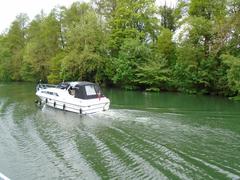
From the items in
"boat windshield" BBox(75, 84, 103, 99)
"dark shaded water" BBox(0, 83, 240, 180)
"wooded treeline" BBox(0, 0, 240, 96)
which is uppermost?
"wooded treeline" BBox(0, 0, 240, 96)

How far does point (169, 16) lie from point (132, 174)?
4221 cm

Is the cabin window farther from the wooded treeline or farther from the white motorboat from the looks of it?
the wooded treeline

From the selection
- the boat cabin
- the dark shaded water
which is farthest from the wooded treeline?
the dark shaded water

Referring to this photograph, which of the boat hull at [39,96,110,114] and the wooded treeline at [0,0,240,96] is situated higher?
the wooded treeline at [0,0,240,96]

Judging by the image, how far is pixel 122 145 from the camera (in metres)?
13.6

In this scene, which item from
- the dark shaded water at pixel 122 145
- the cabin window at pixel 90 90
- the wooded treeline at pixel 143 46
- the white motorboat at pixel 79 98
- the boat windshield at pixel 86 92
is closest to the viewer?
the dark shaded water at pixel 122 145

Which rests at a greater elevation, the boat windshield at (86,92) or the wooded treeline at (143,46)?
the wooded treeline at (143,46)

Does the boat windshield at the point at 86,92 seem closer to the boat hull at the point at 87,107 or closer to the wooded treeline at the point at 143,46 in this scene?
the boat hull at the point at 87,107

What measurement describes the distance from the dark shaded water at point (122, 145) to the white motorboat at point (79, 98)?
32.6 inches

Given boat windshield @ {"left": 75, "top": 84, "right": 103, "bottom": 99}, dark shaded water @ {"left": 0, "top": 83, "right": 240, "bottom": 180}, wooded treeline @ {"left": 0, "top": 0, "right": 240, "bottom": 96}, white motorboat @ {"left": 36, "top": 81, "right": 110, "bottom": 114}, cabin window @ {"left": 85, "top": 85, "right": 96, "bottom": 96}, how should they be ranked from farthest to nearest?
1. wooded treeline @ {"left": 0, "top": 0, "right": 240, "bottom": 96}
2. cabin window @ {"left": 85, "top": 85, "right": 96, "bottom": 96}
3. boat windshield @ {"left": 75, "top": 84, "right": 103, "bottom": 99}
4. white motorboat @ {"left": 36, "top": 81, "right": 110, "bottom": 114}
5. dark shaded water @ {"left": 0, "top": 83, "right": 240, "bottom": 180}

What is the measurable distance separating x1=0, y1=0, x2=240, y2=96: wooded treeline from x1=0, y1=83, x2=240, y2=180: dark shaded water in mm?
13105

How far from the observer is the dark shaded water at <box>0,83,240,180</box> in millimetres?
10594

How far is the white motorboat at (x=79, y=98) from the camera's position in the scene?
2198 centimetres

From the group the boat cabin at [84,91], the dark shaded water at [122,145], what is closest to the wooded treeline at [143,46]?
the boat cabin at [84,91]
